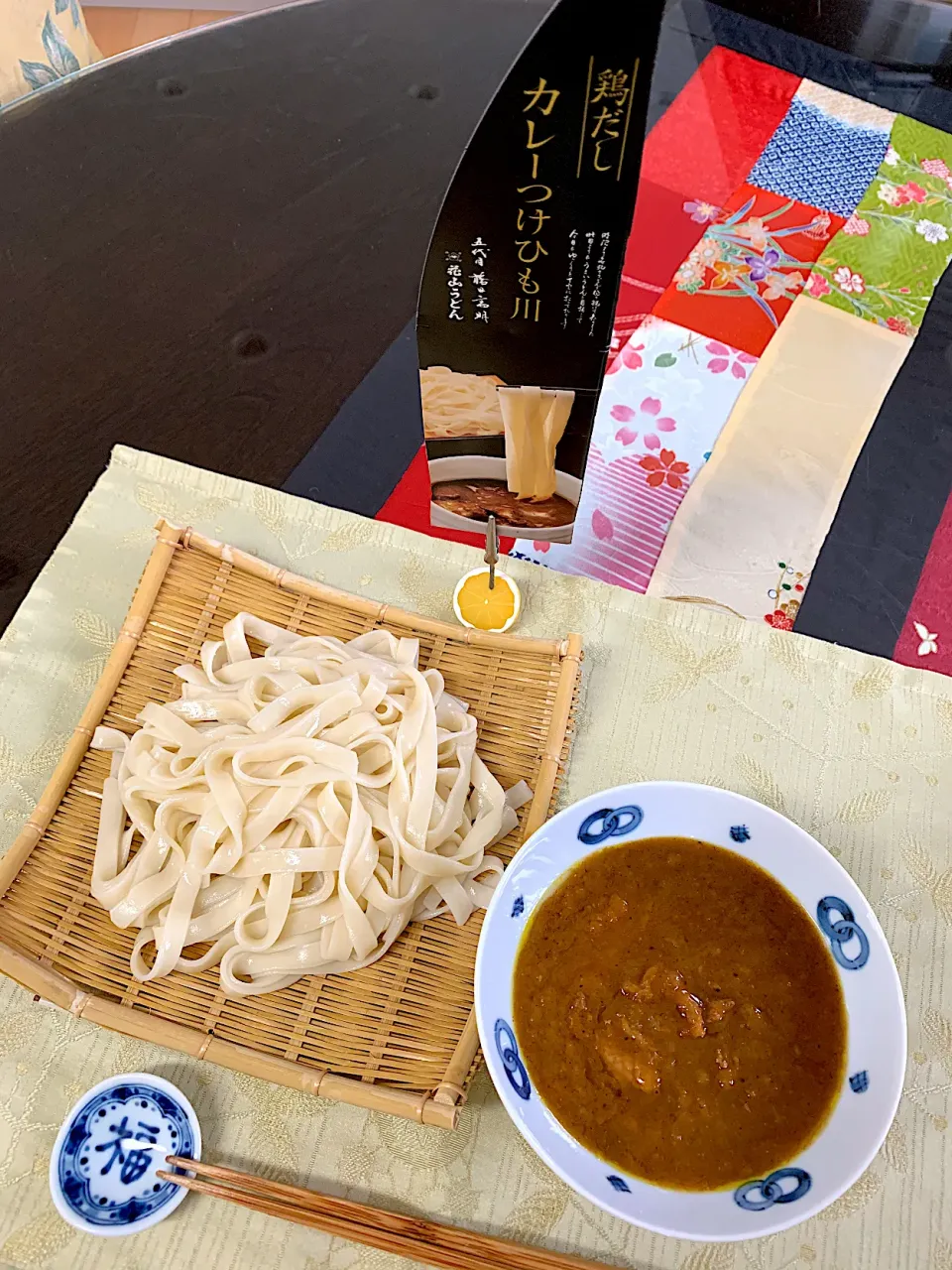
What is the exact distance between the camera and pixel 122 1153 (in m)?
1.19

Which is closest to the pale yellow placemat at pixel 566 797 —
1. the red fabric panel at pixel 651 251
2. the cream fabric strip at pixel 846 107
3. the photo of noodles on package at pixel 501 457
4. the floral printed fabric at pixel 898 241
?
the photo of noodles on package at pixel 501 457

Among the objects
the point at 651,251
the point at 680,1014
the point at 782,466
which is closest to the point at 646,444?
the point at 782,466

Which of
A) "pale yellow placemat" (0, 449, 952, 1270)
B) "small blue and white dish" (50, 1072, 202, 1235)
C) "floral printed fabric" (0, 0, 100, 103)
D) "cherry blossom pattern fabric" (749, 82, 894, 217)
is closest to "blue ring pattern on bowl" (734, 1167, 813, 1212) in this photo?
"pale yellow placemat" (0, 449, 952, 1270)

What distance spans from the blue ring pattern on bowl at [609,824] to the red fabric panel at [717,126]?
136cm

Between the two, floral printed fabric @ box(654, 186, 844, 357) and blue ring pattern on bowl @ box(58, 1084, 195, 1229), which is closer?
blue ring pattern on bowl @ box(58, 1084, 195, 1229)

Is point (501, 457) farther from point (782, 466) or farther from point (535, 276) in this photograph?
point (782, 466)

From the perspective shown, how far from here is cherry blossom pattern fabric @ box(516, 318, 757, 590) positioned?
168 centimetres

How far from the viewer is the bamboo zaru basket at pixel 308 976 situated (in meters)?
1.19

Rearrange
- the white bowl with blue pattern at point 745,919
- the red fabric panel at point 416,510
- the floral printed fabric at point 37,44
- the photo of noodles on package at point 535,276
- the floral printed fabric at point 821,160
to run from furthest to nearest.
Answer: the floral printed fabric at point 37,44 → the floral printed fabric at point 821,160 → the red fabric panel at point 416,510 → the white bowl with blue pattern at point 745,919 → the photo of noodles on package at point 535,276

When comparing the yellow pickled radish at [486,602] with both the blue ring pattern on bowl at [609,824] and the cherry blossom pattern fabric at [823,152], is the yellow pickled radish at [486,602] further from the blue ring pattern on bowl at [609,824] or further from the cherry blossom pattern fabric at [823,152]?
the cherry blossom pattern fabric at [823,152]

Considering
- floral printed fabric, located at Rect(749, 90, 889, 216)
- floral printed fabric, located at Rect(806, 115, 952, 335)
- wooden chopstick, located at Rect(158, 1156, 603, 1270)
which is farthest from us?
floral printed fabric, located at Rect(749, 90, 889, 216)

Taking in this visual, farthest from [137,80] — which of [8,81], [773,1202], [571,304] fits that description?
[773,1202]

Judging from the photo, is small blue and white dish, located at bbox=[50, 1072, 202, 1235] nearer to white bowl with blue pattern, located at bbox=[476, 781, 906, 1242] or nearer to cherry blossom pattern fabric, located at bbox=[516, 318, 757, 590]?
white bowl with blue pattern, located at bbox=[476, 781, 906, 1242]

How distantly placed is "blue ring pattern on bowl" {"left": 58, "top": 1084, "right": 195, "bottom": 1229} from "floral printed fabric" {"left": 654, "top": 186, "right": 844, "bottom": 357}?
157 centimetres
